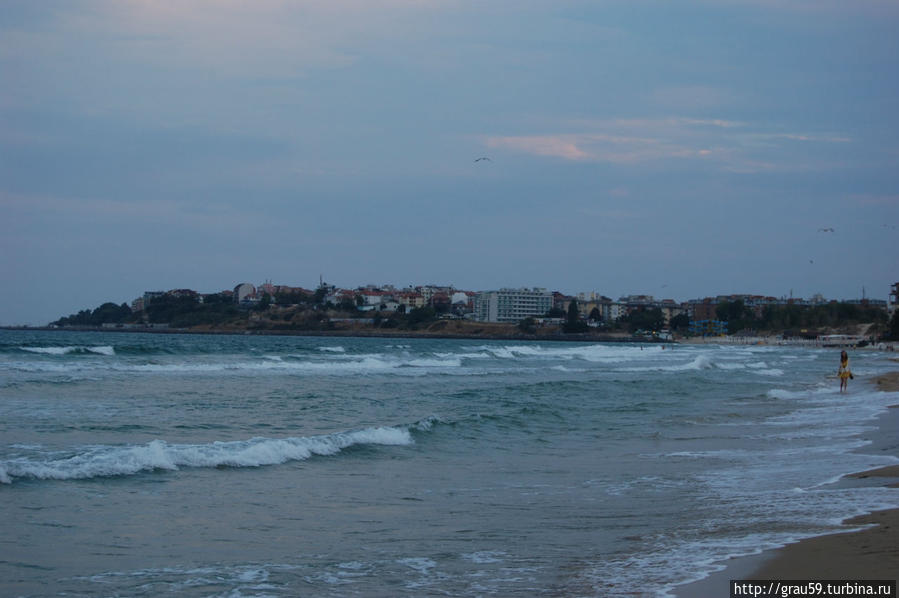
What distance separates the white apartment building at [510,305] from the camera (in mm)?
163625

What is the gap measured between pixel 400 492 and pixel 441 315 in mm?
146333

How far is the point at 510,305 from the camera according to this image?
166250 millimetres

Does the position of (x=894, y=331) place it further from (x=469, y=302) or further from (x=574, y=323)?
(x=469, y=302)

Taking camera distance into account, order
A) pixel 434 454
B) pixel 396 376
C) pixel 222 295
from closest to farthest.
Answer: pixel 434 454
pixel 396 376
pixel 222 295

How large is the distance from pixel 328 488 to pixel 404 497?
1086 mm

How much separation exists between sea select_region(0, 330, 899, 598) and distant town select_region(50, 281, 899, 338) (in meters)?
114

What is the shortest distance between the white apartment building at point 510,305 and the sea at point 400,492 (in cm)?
14153

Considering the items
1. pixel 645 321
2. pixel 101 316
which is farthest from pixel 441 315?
pixel 101 316

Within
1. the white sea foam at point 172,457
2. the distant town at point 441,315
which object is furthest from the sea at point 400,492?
the distant town at point 441,315

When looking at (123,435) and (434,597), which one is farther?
(123,435)

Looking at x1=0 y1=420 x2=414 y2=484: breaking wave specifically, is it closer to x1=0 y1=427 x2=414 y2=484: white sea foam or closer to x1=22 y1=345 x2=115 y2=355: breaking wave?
x1=0 y1=427 x2=414 y2=484: white sea foam

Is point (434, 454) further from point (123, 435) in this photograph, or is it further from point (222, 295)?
point (222, 295)

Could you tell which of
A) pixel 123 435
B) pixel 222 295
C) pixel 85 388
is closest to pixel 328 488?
pixel 123 435

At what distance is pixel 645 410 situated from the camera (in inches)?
850
